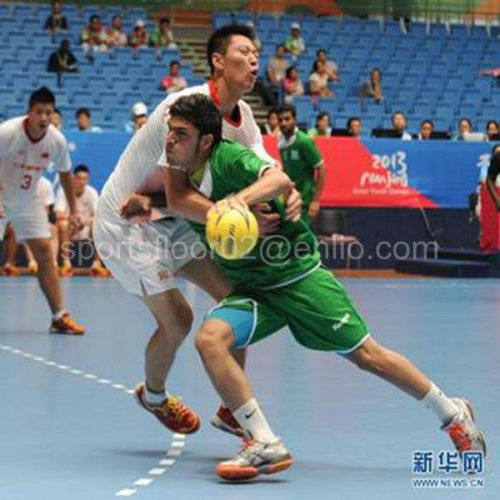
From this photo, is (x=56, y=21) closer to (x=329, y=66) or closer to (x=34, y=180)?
(x=329, y=66)

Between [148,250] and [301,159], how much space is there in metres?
7.35

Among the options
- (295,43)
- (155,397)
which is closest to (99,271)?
(295,43)

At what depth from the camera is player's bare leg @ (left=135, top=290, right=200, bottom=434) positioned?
21.8 feet

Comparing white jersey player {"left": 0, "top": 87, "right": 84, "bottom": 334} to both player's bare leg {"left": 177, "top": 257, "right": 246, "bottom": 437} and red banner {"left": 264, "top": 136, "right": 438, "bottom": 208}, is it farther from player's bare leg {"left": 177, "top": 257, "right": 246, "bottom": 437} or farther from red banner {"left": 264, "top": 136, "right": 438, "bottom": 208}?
red banner {"left": 264, "top": 136, "right": 438, "bottom": 208}

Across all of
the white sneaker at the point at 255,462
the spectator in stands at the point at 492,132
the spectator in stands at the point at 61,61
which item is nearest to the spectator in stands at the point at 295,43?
the spectator in stands at the point at 61,61

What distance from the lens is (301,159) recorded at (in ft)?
45.6

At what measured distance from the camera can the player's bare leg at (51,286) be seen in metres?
11.7

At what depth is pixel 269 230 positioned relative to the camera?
575 centimetres

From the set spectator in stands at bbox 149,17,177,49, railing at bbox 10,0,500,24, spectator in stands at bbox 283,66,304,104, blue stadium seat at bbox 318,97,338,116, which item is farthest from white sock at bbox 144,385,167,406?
railing at bbox 10,0,500,24

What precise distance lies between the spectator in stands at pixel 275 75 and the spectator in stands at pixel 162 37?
6.39ft

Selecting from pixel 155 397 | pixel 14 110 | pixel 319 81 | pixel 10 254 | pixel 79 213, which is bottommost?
pixel 10 254

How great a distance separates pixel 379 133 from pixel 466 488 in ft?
54.3

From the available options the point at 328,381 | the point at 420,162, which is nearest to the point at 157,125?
the point at 328,381

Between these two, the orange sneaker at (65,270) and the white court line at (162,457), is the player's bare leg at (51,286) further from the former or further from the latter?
the orange sneaker at (65,270)
